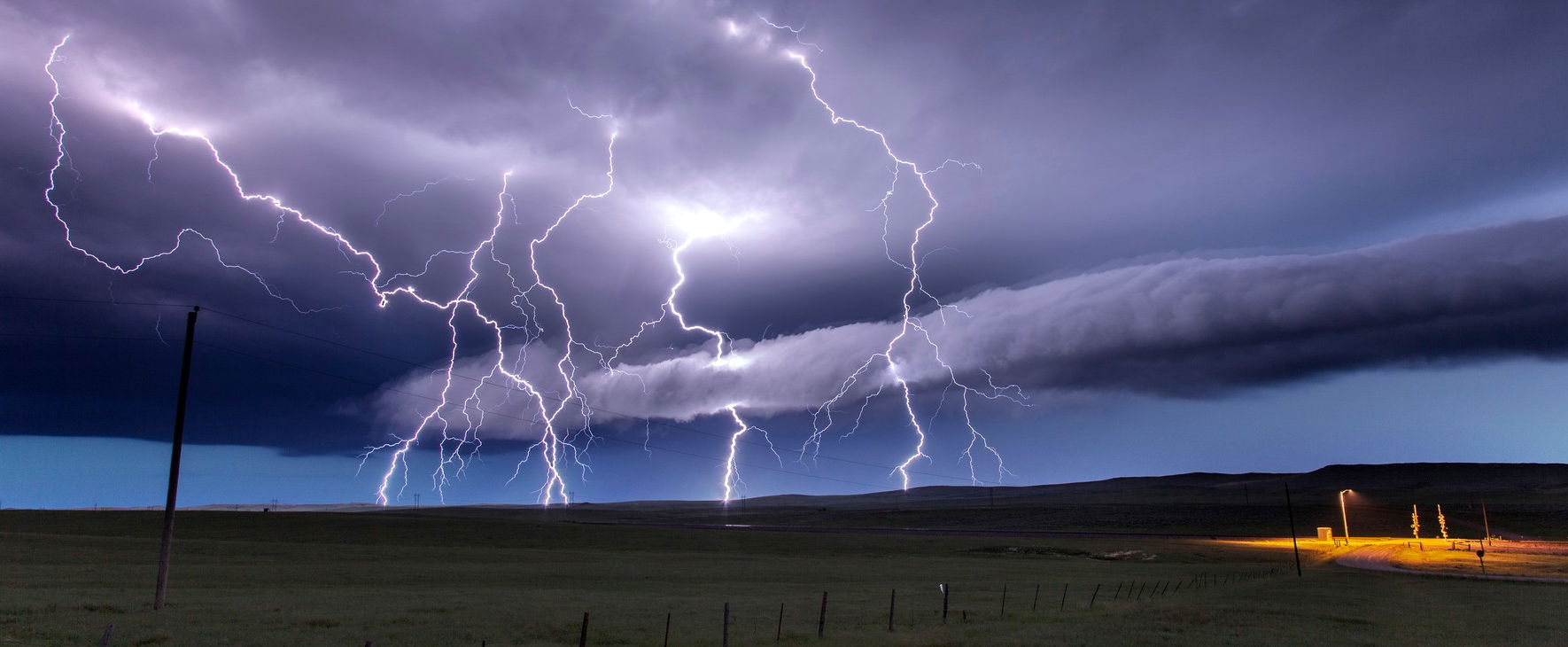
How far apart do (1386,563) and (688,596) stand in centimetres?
6203

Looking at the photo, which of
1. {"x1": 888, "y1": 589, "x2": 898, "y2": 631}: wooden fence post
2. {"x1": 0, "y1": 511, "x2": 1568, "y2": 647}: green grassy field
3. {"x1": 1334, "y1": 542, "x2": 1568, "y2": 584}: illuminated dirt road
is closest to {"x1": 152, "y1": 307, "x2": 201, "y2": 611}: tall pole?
{"x1": 0, "y1": 511, "x2": 1568, "y2": 647}: green grassy field

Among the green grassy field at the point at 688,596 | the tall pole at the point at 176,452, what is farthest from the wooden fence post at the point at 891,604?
the tall pole at the point at 176,452

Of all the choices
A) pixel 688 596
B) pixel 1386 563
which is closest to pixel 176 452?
pixel 688 596

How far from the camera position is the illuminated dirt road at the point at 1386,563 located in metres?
52.1

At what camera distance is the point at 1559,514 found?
130 meters

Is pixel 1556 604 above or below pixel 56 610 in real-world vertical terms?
below

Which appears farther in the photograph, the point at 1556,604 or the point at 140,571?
the point at 140,571

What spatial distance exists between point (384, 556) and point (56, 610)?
3350 cm

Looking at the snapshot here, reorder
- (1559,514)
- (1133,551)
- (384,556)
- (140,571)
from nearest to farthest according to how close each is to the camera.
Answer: (140,571) < (384,556) < (1133,551) < (1559,514)

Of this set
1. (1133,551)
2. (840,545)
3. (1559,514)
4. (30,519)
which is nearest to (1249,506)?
(1559,514)

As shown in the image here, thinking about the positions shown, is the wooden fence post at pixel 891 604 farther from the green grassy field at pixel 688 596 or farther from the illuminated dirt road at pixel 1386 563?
the illuminated dirt road at pixel 1386 563

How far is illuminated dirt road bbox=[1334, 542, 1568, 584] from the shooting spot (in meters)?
52.1

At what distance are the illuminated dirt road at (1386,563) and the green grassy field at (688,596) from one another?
135 inches

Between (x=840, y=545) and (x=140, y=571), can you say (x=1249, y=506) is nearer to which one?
(x=840, y=545)
